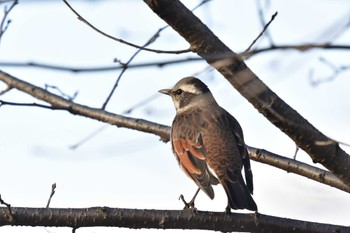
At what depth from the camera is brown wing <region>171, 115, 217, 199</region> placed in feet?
26.8

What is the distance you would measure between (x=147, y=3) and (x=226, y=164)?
3.67 metres

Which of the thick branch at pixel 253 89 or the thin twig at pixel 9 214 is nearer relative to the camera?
the thick branch at pixel 253 89

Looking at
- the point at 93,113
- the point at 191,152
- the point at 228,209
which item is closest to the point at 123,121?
the point at 93,113

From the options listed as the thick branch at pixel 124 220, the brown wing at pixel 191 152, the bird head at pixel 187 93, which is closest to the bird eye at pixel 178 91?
the bird head at pixel 187 93

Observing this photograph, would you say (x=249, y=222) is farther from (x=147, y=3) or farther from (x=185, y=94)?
(x=185, y=94)

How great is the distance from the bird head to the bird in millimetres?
504

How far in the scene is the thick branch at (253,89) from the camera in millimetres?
5070

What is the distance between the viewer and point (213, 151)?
8.55 metres

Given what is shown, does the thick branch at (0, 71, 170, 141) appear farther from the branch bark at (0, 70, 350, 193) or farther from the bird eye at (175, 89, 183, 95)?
the bird eye at (175, 89, 183, 95)

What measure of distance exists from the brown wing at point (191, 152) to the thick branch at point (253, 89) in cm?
225

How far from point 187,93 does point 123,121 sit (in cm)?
182

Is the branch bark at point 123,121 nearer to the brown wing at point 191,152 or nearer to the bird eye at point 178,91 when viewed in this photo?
the brown wing at point 191,152

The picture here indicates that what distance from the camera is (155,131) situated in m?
9.23

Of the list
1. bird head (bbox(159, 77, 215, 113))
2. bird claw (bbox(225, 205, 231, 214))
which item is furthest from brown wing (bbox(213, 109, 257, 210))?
bird head (bbox(159, 77, 215, 113))
